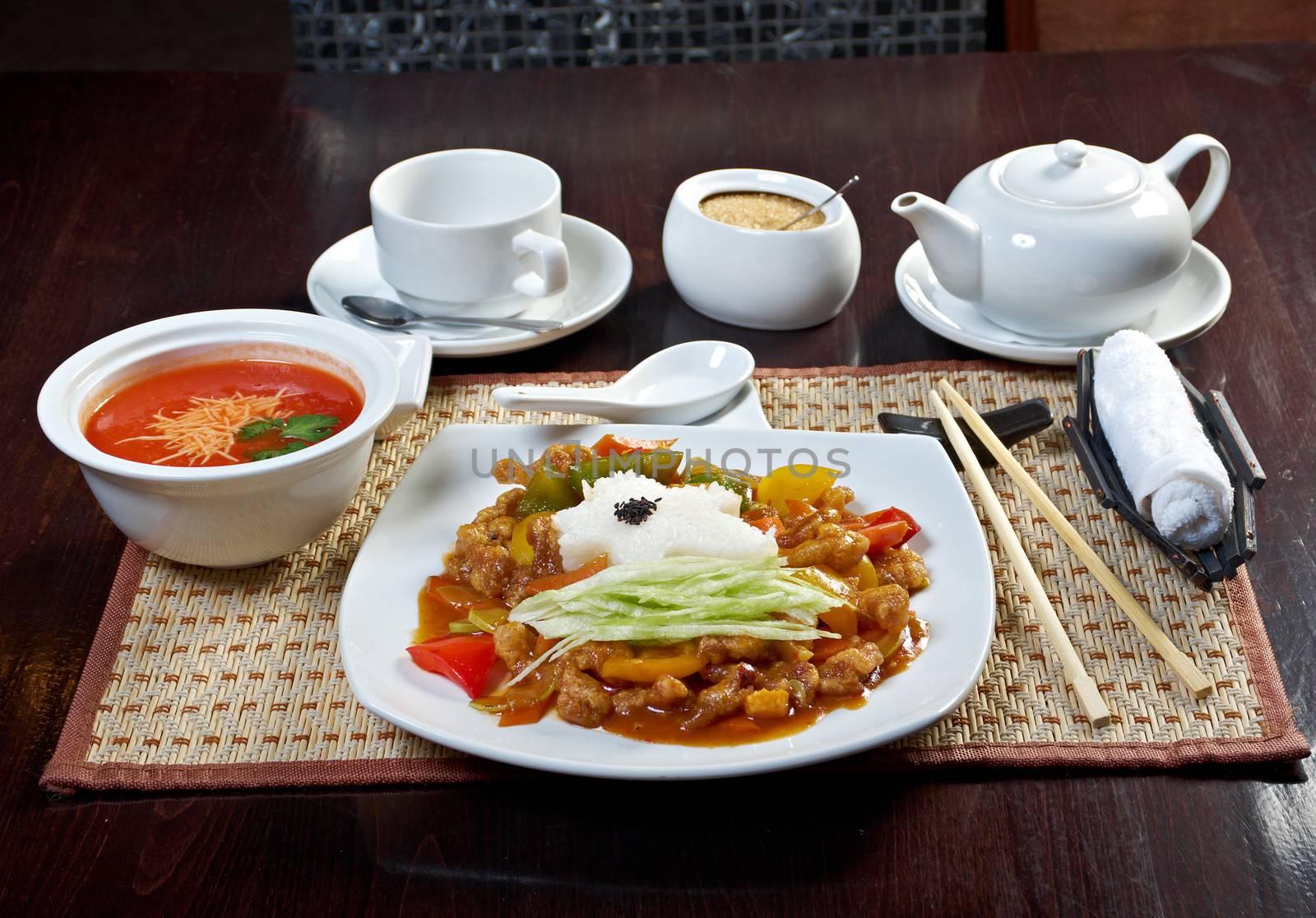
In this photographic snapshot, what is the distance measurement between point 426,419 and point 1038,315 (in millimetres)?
986

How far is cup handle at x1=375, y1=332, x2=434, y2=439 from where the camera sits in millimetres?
1658

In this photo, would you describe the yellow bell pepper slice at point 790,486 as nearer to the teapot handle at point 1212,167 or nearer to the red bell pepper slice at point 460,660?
the red bell pepper slice at point 460,660

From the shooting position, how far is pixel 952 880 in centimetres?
118

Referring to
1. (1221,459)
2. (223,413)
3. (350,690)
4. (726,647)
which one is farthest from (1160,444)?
(223,413)

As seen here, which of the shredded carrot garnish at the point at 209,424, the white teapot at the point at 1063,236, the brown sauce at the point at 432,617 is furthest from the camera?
the white teapot at the point at 1063,236

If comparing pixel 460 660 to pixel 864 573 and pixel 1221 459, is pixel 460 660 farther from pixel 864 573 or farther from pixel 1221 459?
pixel 1221 459

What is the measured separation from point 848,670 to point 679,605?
0.65 ft

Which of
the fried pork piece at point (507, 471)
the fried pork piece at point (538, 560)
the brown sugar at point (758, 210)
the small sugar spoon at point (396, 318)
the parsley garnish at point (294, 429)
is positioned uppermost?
the parsley garnish at point (294, 429)

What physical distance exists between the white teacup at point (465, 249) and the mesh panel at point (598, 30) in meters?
1.41

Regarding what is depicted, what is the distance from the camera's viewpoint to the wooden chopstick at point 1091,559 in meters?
1.38

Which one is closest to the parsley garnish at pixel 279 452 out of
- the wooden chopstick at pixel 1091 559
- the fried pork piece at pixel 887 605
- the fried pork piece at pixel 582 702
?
the fried pork piece at pixel 582 702

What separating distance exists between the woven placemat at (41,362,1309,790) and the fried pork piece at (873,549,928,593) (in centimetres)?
3

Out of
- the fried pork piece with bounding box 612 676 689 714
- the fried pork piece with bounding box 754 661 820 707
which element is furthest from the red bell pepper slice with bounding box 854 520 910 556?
the fried pork piece with bounding box 612 676 689 714

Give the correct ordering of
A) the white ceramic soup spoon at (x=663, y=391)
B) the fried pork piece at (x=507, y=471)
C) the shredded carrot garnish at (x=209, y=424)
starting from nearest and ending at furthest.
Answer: the shredded carrot garnish at (x=209, y=424) < the fried pork piece at (x=507, y=471) < the white ceramic soup spoon at (x=663, y=391)
